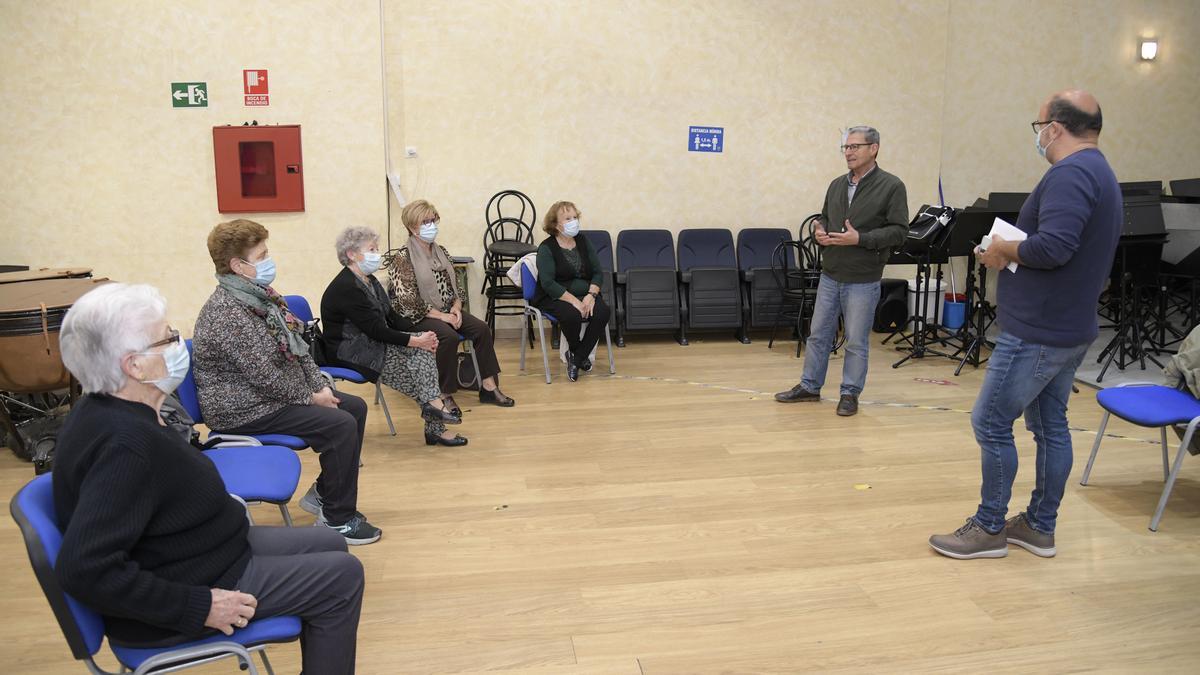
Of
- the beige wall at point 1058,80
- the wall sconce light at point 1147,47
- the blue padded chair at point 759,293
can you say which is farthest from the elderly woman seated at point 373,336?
the wall sconce light at point 1147,47

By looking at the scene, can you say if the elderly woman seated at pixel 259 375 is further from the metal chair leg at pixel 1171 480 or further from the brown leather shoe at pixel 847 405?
the metal chair leg at pixel 1171 480

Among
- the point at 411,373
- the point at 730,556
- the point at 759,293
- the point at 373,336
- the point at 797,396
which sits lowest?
the point at 730,556

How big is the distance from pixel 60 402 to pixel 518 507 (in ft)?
10.7

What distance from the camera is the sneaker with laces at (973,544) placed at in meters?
3.20

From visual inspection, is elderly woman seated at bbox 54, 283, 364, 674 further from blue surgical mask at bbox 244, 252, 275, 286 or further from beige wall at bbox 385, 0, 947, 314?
beige wall at bbox 385, 0, 947, 314

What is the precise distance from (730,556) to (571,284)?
3.07m

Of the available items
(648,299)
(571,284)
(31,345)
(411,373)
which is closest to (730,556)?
(411,373)

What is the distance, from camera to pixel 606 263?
7.38 metres

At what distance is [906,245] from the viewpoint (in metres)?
6.47

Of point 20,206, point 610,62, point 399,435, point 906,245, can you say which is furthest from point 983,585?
point 20,206

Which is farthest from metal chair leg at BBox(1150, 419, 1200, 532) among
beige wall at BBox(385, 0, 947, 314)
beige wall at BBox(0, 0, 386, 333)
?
beige wall at BBox(0, 0, 386, 333)

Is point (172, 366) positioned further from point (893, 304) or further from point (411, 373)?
point (893, 304)

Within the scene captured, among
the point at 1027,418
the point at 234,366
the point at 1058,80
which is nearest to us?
the point at 234,366

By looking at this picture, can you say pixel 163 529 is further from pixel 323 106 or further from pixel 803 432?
pixel 323 106
